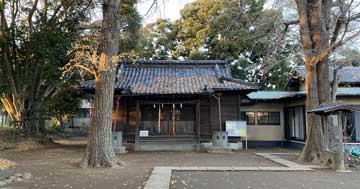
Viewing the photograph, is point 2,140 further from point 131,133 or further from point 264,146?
point 264,146

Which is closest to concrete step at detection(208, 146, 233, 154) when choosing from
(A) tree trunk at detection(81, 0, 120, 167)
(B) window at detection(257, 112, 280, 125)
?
(B) window at detection(257, 112, 280, 125)

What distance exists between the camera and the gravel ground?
6746mm

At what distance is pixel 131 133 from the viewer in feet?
50.3

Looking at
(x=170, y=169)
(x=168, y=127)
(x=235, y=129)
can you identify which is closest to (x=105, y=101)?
(x=170, y=169)

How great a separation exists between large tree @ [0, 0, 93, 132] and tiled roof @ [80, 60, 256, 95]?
235 centimetres

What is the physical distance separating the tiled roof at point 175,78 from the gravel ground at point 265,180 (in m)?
6.21

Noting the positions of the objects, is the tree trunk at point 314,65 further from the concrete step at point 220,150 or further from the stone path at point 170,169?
the concrete step at point 220,150

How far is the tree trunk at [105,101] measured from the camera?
9.17 m

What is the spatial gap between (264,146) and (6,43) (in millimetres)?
14366


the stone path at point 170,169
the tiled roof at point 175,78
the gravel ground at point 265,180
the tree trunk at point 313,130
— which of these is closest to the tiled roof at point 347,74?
the tiled roof at point 175,78

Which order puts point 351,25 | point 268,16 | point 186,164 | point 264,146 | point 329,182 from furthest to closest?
point 264,146 → point 268,16 → point 351,25 → point 186,164 → point 329,182

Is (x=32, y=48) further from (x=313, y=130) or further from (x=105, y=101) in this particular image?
(x=313, y=130)

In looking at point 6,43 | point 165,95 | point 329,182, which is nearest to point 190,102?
point 165,95

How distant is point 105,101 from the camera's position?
31.0ft
